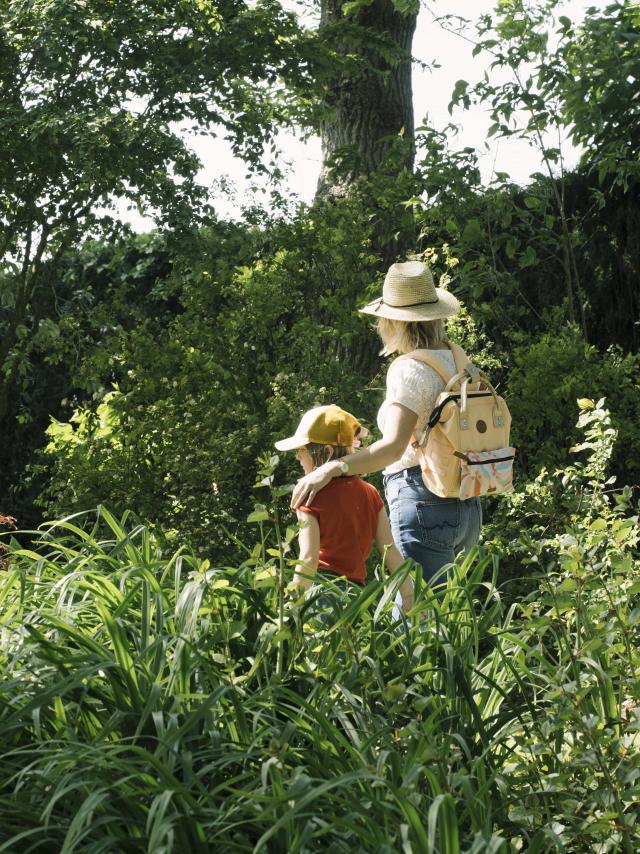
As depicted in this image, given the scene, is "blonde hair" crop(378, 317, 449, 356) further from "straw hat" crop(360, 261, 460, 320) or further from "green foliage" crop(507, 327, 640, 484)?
"green foliage" crop(507, 327, 640, 484)

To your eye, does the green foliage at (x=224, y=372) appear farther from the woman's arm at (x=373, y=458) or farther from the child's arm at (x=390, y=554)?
the woman's arm at (x=373, y=458)

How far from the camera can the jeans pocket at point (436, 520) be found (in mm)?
3828

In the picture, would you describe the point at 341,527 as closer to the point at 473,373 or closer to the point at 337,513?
the point at 337,513

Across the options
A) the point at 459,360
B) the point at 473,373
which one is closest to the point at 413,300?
the point at 459,360

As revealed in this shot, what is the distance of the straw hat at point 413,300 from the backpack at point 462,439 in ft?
0.63

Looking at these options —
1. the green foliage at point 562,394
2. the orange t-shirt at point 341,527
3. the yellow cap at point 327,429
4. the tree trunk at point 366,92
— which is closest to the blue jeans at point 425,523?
the orange t-shirt at point 341,527

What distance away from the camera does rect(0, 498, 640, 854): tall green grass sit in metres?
2.23

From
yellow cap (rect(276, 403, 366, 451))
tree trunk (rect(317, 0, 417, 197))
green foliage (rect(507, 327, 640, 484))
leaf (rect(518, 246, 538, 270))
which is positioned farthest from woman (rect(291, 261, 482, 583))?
tree trunk (rect(317, 0, 417, 197))

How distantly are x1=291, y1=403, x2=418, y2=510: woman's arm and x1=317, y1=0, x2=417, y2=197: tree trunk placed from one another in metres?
4.26

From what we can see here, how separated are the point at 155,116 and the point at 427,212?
174 centimetres

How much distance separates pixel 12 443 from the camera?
9.19 metres

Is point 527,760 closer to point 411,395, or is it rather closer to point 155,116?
point 411,395

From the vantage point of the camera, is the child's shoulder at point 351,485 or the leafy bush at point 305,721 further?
the child's shoulder at point 351,485

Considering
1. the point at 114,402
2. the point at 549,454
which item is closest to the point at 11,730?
the point at 114,402
